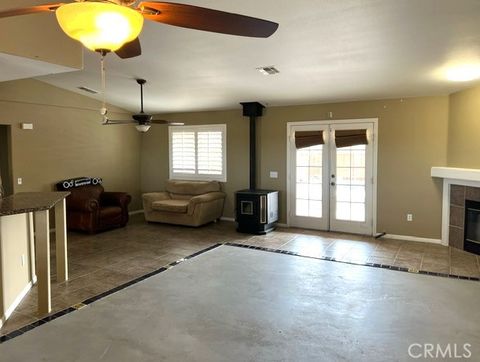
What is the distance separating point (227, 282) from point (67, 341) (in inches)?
71.0

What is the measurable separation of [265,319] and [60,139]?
545 cm

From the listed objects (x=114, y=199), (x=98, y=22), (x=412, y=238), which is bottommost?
(x=412, y=238)

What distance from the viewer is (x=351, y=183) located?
21.3 ft

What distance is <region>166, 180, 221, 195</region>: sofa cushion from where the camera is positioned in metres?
7.64

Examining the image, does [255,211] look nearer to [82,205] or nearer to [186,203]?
[186,203]

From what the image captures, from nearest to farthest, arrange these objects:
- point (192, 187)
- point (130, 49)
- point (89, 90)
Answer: point (130, 49)
point (89, 90)
point (192, 187)

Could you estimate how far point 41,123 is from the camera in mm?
6434

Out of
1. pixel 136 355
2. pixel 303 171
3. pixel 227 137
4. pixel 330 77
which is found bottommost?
pixel 136 355

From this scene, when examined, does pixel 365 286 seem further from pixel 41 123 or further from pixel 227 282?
pixel 41 123

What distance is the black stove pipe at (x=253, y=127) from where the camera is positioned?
22.9ft

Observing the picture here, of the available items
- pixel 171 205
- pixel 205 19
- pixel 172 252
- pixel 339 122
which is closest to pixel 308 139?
pixel 339 122

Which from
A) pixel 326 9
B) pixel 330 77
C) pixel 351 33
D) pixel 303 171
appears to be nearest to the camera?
pixel 326 9

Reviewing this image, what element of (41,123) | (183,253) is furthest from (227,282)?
(41,123)

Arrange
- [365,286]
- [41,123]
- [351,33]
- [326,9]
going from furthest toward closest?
1. [41,123]
2. [365,286]
3. [351,33]
4. [326,9]
